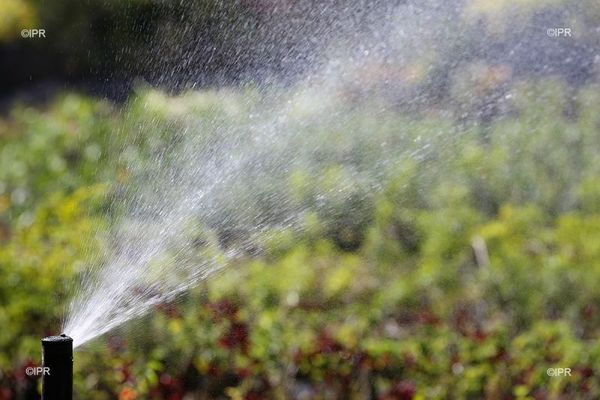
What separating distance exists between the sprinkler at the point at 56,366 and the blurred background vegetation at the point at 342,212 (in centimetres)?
179

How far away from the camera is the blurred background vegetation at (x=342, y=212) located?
393 cm

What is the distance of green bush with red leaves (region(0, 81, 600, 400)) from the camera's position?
392cm

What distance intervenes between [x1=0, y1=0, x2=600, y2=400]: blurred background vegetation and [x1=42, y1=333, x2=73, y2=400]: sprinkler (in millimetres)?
1791

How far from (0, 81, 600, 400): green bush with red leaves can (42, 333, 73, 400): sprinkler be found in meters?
1.70

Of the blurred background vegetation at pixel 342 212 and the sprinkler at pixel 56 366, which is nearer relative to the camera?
the sprinkler at pixel 56 366

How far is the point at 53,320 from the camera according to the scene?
3918 millimetres

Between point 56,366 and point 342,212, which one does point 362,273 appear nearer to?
point 342,212

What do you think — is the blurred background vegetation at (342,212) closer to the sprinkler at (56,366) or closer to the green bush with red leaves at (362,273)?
the green bush with red leaves at (362,273)

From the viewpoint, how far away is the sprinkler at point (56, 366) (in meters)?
2.04

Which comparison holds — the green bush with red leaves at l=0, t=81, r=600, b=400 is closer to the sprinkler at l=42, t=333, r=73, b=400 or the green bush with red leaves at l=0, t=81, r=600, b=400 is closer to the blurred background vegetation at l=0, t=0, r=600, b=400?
the blurred background vegetation at l=0, t=0, r=600, b=400

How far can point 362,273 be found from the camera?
4191mm

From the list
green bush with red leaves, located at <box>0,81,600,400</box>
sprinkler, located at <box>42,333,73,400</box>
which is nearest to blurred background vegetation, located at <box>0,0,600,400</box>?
green bush with red leaves, located at <box>0,81,600,400</box>

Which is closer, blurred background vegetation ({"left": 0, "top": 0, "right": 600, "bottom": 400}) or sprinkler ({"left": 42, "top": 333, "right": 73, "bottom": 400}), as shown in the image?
sprinkler ({"left": 42, "top": 333, "right": 73, "bottom": 400})

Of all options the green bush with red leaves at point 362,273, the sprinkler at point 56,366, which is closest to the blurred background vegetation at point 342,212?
the green bush with red leaves at point 362,273
